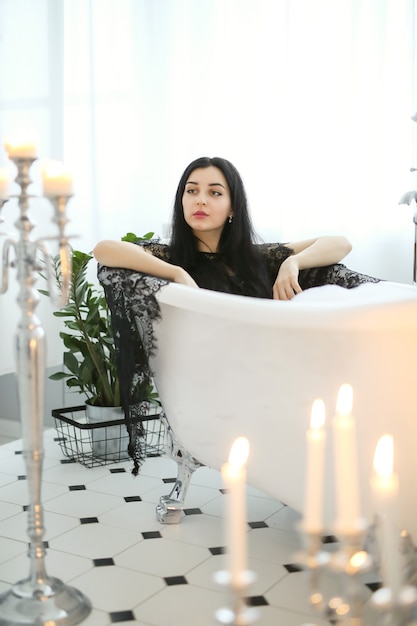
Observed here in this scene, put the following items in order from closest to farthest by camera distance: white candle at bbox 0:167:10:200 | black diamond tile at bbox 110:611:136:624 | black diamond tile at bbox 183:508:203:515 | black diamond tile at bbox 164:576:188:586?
white candle at bbox 0:167:10:200 < black diamond tile at bbox 110:611:136:624 < black diamond tile at bbox 164:576:188:586 < black diamond tile at bbox 183:508:203:515

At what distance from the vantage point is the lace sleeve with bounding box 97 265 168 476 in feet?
8.26

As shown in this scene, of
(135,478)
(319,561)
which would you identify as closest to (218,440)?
(135,478)

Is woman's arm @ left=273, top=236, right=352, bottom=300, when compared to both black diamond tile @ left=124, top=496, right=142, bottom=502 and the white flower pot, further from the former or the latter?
the white flower pot

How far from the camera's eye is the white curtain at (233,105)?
3.58 meters

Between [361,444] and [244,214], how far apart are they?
121 cm

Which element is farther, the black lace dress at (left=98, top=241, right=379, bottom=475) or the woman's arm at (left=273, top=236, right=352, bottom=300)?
the woman's arm at (left=273, top=236, right=352, bottom=300)

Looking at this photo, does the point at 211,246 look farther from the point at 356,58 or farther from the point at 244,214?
the point at 356,58

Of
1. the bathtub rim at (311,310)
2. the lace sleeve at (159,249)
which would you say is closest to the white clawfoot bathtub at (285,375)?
the bathtub rim at (311,310)

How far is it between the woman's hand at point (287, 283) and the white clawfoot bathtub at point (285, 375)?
37 cm

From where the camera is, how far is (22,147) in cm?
188

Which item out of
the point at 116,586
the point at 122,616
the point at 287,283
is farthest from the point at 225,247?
the point at 122,616

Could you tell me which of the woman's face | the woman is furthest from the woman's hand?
the woman's face

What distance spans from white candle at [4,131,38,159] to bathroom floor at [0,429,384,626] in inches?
46.2

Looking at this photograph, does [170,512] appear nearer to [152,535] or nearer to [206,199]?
[152,535]
